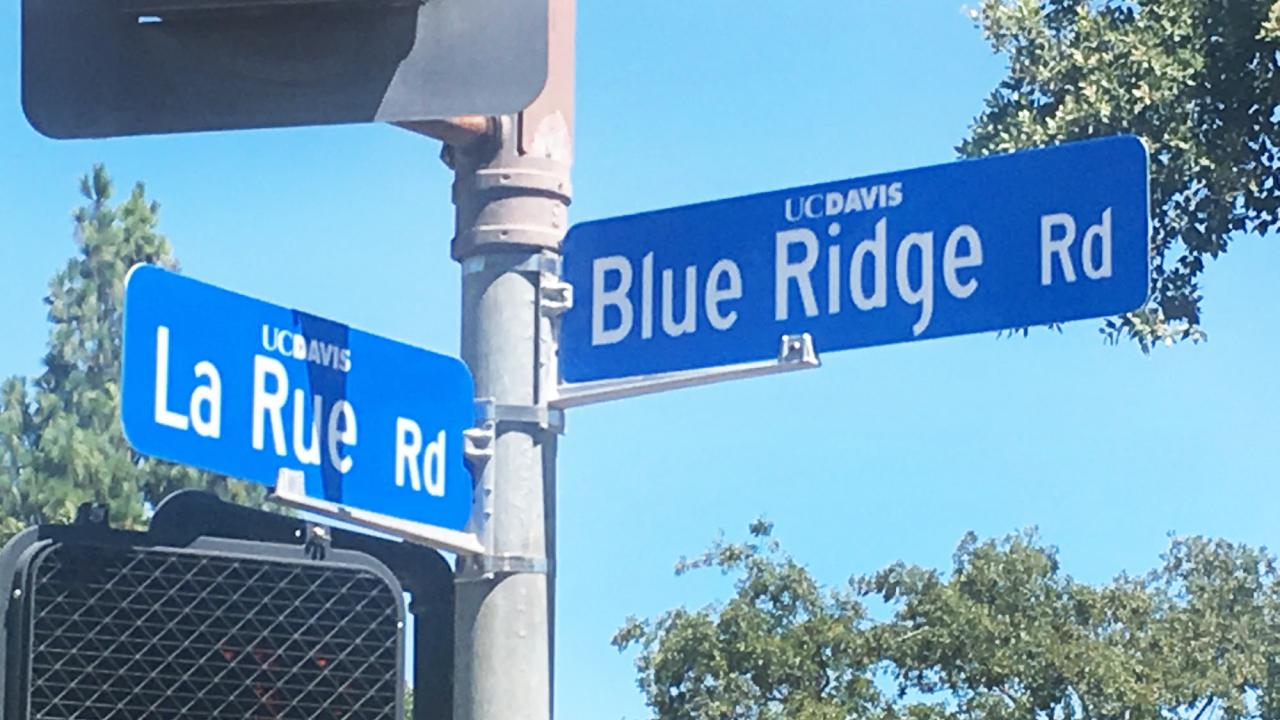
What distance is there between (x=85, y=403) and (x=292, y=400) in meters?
27.7

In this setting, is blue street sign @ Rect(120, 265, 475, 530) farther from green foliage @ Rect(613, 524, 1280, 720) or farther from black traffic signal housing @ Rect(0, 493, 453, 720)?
green foliage @ Rect(613, 524, 1280, 720)

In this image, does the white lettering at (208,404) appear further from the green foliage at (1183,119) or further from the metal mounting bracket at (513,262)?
the green foliage at (1183,119)

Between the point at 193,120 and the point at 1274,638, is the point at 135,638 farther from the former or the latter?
the point at 1274,638

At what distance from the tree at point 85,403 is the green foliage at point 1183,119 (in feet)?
67.2

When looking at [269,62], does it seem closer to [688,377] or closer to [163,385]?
[163,385]

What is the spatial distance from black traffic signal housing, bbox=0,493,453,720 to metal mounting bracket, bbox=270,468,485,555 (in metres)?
0.58

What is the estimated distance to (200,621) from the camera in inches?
80.9

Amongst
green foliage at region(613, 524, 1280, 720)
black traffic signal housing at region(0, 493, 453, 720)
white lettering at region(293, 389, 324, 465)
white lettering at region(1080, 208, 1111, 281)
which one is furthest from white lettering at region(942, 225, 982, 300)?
green foliage at region(613, 524, 1280, 720)

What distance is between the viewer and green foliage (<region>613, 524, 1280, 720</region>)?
28062 mm

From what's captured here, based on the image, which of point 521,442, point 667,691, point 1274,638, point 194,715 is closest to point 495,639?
point 521,442

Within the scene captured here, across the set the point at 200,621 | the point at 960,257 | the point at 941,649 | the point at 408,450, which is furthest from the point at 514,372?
the point at 941,649

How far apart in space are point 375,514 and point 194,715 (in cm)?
100

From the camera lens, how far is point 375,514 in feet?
9.89

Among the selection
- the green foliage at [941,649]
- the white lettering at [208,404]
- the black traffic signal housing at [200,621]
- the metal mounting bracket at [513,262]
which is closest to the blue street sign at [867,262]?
the metal mounting bracket at [513,262]
